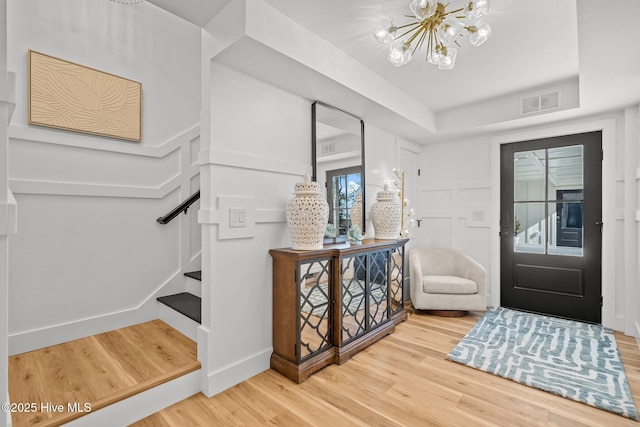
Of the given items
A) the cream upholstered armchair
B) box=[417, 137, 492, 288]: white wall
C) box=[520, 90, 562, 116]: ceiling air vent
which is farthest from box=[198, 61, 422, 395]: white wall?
box=[417, 137, 492, 288]: white wall

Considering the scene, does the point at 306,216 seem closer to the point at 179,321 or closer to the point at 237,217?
the point at 237,217

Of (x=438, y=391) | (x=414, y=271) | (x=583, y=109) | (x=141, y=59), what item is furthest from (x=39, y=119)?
(x=583, y=109)

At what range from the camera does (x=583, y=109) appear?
9.66ft

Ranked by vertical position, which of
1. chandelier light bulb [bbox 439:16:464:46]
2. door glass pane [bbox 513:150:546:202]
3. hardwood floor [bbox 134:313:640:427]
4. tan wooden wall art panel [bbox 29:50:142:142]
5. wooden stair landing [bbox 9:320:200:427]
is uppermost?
chandelier light bulb [bbox 439:16:464:46]

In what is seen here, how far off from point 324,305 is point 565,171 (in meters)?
3.14

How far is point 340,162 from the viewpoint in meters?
2.91

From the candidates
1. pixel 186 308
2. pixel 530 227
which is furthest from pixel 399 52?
pixel 530 227

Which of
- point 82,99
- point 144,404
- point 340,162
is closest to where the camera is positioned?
point 144,404

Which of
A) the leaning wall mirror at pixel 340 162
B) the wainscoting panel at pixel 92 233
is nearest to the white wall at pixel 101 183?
the wainscoting panel at pixel 92 233

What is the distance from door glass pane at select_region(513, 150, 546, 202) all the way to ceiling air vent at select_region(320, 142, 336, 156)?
95.4 inches

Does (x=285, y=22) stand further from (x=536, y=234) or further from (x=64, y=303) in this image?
(x=536, y=234)

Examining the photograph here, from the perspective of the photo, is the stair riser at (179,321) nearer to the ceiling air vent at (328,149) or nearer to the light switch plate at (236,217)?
the light switch plate at (236,217)

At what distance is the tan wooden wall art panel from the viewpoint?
217 centimetres

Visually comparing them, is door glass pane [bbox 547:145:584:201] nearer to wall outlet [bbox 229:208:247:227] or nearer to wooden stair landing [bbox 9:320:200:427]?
wall outlet [bbox 229:208:247:227]
